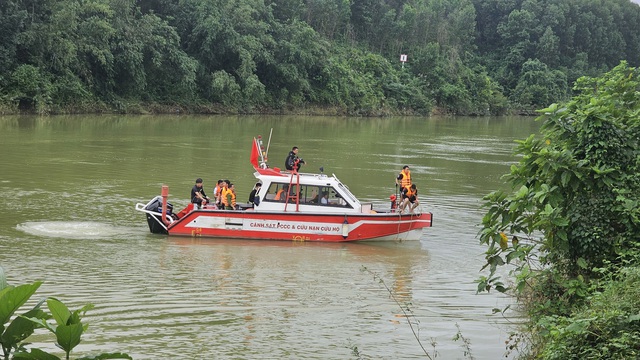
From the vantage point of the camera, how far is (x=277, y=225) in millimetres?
19641

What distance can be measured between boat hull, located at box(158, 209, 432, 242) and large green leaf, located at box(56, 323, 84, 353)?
49.9ft

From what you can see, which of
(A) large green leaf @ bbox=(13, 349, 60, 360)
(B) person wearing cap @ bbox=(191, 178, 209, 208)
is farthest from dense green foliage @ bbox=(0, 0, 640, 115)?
(A) large green leaf @ bbox=(13, 349, 60, 360)

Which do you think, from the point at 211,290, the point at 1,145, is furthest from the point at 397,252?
the point at 1,145

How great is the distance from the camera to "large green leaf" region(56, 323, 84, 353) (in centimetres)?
420

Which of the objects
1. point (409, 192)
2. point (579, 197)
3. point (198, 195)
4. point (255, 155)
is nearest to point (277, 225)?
point (255, 155)

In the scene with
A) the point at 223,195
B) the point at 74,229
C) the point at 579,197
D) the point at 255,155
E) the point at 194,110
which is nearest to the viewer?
the point at 579,197

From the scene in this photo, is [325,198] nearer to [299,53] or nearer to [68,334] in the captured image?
[68,334]

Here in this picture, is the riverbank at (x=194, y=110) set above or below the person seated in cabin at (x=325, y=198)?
above

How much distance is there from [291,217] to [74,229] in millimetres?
5201

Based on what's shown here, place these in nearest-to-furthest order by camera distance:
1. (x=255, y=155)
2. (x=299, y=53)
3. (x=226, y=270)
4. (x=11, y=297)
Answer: (x=11, y=297)
(x=226, y=270)
(x=255, y=155)
(x=299, y=53)

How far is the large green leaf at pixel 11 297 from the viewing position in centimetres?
404

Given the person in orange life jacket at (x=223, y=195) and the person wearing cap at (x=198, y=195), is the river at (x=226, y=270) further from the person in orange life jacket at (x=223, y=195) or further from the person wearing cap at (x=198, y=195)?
the person wearing cap at (x=198, y=195)

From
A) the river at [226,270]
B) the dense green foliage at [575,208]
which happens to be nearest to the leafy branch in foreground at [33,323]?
the dense green foliage at [575,208]

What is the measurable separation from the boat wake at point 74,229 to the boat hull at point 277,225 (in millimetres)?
1417
